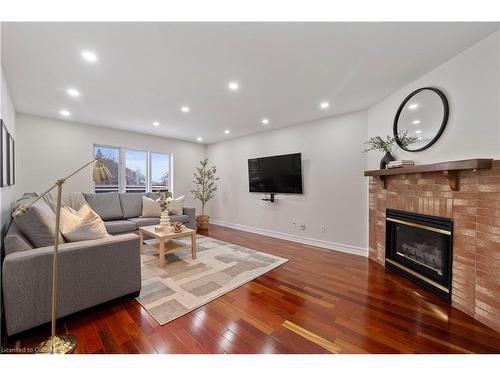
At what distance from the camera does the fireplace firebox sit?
2.08m

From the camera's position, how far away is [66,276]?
1.64 meters

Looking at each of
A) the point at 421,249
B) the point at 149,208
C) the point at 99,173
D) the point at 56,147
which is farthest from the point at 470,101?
the point at 56,147

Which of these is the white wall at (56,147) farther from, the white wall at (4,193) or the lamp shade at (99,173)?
the lamp shade at (99,173)

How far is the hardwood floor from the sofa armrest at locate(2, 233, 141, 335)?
0.15 metres

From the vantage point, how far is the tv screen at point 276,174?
4.13m

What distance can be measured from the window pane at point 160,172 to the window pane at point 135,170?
214mm

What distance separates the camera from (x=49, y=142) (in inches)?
152

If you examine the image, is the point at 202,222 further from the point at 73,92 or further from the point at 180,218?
the point at 73,92

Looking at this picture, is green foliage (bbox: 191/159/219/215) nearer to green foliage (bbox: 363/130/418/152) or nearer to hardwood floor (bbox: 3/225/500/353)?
hardwood floor (bbox: 3/225/500/353)

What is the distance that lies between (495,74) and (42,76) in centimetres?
444

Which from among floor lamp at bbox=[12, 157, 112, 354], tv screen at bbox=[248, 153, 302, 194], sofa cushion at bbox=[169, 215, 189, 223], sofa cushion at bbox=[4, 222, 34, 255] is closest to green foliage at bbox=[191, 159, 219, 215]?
sofa cushion at bbox=[169, 215, 189, 223]

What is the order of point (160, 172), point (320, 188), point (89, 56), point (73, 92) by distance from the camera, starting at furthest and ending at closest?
point (160, 172)
point (320, 188)
point (73, 92)
point (89, 56)

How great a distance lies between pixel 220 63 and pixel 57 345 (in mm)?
2591

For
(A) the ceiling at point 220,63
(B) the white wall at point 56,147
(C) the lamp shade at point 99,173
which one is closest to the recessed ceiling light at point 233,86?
(A) the ceiling at point 220,63
